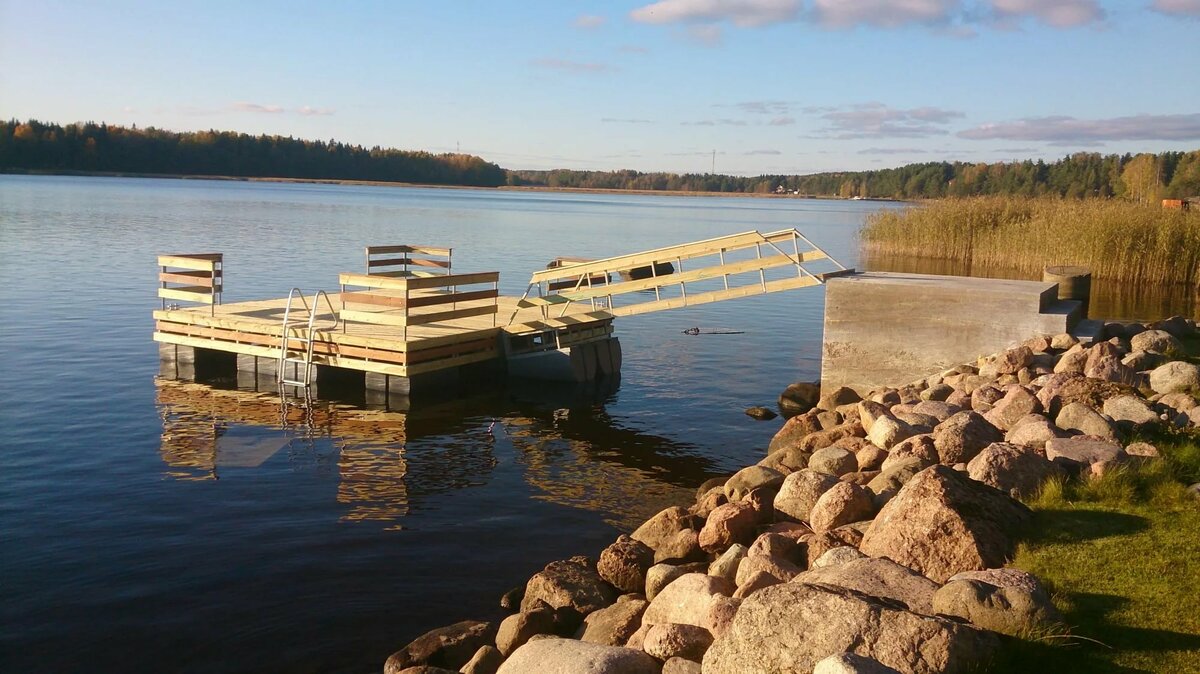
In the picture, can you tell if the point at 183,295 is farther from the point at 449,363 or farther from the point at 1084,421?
the point at 1084,421

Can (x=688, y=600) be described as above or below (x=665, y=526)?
above

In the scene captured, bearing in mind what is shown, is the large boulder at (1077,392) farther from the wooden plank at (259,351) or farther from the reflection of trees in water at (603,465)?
the wooden plank at (259,351)

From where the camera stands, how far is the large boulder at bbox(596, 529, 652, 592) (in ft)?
26.3

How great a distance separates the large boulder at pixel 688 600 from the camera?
6.38 m

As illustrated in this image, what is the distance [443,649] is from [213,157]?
494 feet

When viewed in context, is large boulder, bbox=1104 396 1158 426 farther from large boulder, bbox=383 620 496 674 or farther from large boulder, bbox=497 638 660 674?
large boulder, bbox=383 620 496 674

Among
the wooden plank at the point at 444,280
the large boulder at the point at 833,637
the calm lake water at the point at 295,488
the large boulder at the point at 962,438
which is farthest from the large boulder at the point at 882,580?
the wooden plank at the point at 444,280

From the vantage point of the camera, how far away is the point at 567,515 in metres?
10.6

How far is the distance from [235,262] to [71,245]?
25.7 ft

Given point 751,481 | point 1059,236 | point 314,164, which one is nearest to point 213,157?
point 314,164

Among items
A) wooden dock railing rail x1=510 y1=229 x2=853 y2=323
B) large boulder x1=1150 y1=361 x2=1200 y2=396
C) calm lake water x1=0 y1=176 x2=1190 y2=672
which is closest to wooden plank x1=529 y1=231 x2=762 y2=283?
wooden dock railing rail x1=510 y1=229 x2=853 y2=323

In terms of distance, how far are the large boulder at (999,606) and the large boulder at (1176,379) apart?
6.43 m

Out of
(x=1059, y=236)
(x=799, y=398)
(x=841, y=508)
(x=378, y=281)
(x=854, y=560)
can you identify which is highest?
(x=1059, y=236)

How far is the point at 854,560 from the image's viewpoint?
6203 millimetres
